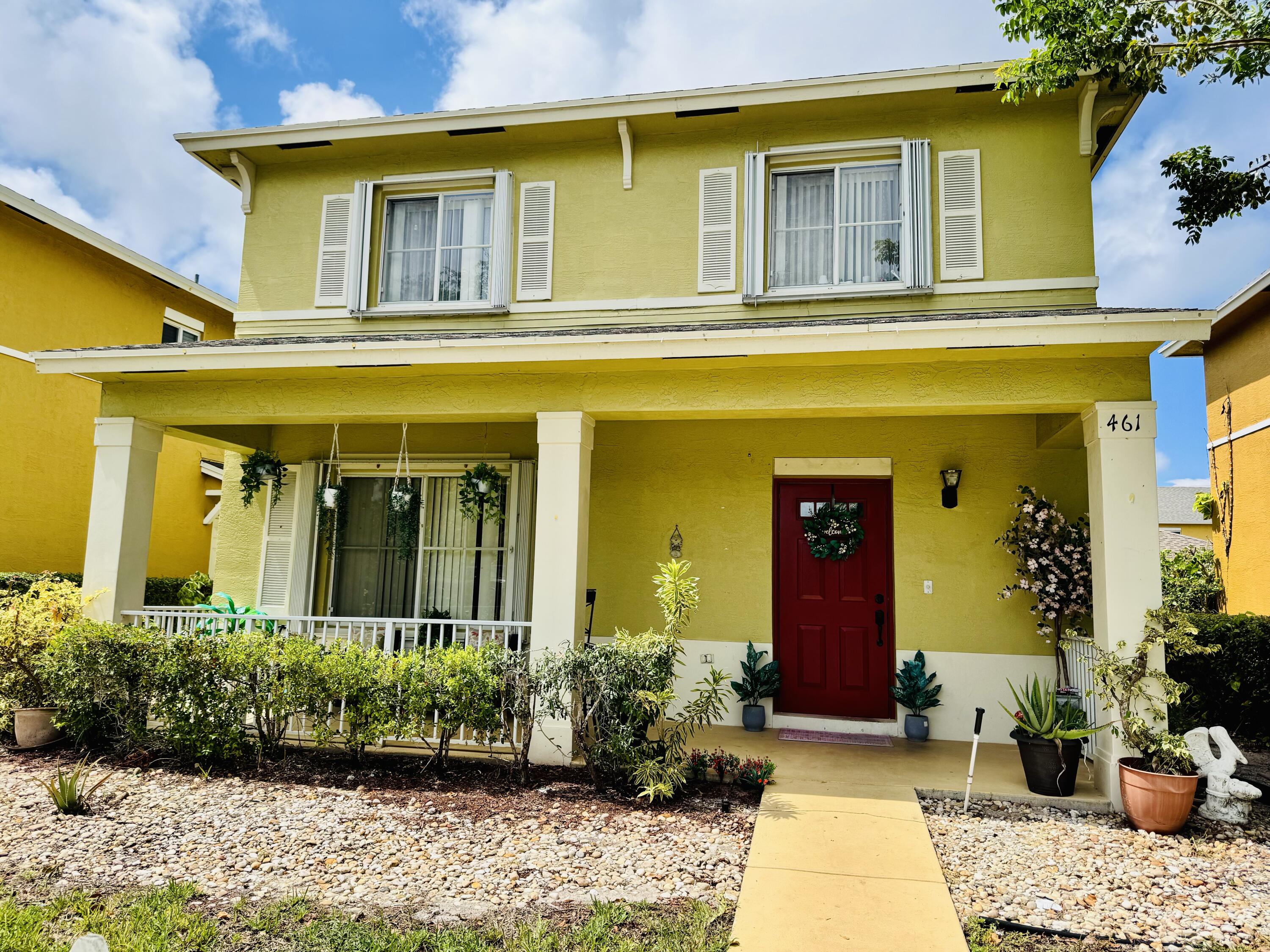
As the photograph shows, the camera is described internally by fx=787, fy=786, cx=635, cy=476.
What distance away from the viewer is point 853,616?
26.7ft

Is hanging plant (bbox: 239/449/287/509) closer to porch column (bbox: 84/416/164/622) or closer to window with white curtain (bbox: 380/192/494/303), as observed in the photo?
porch column (bbox: 84/416/164/622)

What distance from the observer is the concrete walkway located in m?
3.79

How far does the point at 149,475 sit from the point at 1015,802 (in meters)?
8.19

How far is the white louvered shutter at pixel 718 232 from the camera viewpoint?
7.79 m

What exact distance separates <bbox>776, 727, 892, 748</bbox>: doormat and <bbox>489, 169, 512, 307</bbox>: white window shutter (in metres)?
5.17

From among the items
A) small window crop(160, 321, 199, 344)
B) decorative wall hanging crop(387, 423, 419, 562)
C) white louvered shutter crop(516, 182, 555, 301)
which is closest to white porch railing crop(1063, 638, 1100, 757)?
white louvered shutter crop(516, 182, 555, 301)

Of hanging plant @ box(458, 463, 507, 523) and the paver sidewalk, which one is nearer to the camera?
the paver sidewalk

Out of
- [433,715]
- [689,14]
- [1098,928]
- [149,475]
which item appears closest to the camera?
[1098,928]

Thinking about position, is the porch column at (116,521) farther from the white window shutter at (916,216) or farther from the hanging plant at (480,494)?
the white window shutter at (916,216)

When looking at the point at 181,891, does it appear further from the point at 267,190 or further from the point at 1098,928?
the point at 267,190

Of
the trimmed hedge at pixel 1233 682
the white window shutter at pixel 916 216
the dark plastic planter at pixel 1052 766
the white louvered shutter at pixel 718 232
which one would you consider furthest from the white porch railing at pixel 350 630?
the trimmed hedge at pixel 1233 682

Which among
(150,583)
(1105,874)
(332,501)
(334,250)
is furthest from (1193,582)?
(150,583)

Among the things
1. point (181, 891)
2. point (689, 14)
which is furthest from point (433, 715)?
point (689, 14)

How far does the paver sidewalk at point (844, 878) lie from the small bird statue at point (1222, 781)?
1989 mm
